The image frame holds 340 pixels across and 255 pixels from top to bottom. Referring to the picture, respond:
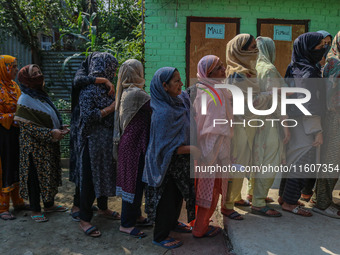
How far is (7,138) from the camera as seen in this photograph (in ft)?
10.9

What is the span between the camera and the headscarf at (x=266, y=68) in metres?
3.09

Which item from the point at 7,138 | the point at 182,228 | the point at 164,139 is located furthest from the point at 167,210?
the point at 7,138

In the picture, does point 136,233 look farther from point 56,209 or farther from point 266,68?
point 266,68

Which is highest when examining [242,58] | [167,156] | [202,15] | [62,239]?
[202,15]

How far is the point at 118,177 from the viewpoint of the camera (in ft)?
9.39

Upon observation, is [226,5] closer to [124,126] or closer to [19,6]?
[124,126]

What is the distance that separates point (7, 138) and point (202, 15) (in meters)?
3.79

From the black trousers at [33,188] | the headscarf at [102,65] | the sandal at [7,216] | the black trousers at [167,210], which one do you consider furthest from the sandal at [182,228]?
the sandal at [7,216]

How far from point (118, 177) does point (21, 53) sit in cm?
810

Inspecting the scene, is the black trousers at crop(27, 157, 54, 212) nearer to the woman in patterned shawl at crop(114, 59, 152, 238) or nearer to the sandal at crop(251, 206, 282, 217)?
the woman in patterned shawl at crop(114, 59, 152, 238)

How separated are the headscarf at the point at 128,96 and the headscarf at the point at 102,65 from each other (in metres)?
0.20

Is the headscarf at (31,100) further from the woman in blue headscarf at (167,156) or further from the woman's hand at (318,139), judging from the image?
the woman's hand at (318,139)

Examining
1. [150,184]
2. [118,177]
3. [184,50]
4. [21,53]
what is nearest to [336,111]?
[150,184]

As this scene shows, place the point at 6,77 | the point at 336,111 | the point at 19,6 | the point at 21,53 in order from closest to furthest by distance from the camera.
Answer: the point at 336,111 → the point at 6,77 → the point at 19,6 → the point at 21,53
